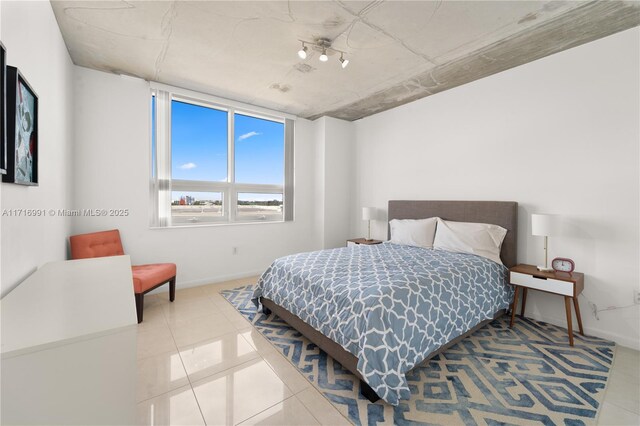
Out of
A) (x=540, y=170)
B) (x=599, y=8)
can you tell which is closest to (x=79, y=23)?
(x=599, y=8)

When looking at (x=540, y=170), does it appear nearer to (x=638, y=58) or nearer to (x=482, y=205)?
(x=482, y=205)

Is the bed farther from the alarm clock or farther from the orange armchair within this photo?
the orange armchair

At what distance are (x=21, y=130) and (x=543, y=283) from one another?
12.9 ft

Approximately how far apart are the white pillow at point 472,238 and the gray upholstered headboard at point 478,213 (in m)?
0.09

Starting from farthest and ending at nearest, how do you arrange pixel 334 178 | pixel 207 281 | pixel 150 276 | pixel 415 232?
pixel 334 178
pixel 207 281
pixel 415 232
pixel 150 276

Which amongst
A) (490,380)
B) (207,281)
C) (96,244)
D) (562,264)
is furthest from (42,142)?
(562,264)

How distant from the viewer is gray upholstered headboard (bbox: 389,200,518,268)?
9.47 feet

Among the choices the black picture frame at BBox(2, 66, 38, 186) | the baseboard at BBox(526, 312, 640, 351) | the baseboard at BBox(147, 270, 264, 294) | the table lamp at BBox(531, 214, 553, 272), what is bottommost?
the baseboard at BBox(526, 312, 640, 351)

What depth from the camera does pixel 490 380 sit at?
185cm

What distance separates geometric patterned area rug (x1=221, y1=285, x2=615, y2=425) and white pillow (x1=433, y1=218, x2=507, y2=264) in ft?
2.56

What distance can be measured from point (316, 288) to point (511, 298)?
7.17ft

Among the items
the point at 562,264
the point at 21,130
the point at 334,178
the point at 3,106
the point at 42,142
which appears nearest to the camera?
the point at 3,106

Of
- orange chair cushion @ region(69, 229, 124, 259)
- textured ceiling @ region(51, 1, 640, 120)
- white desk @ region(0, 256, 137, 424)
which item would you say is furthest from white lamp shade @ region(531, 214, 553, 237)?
orange chair cushion @ region(69, 229, 124, 259)

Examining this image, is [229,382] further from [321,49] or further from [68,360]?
[321,49]
